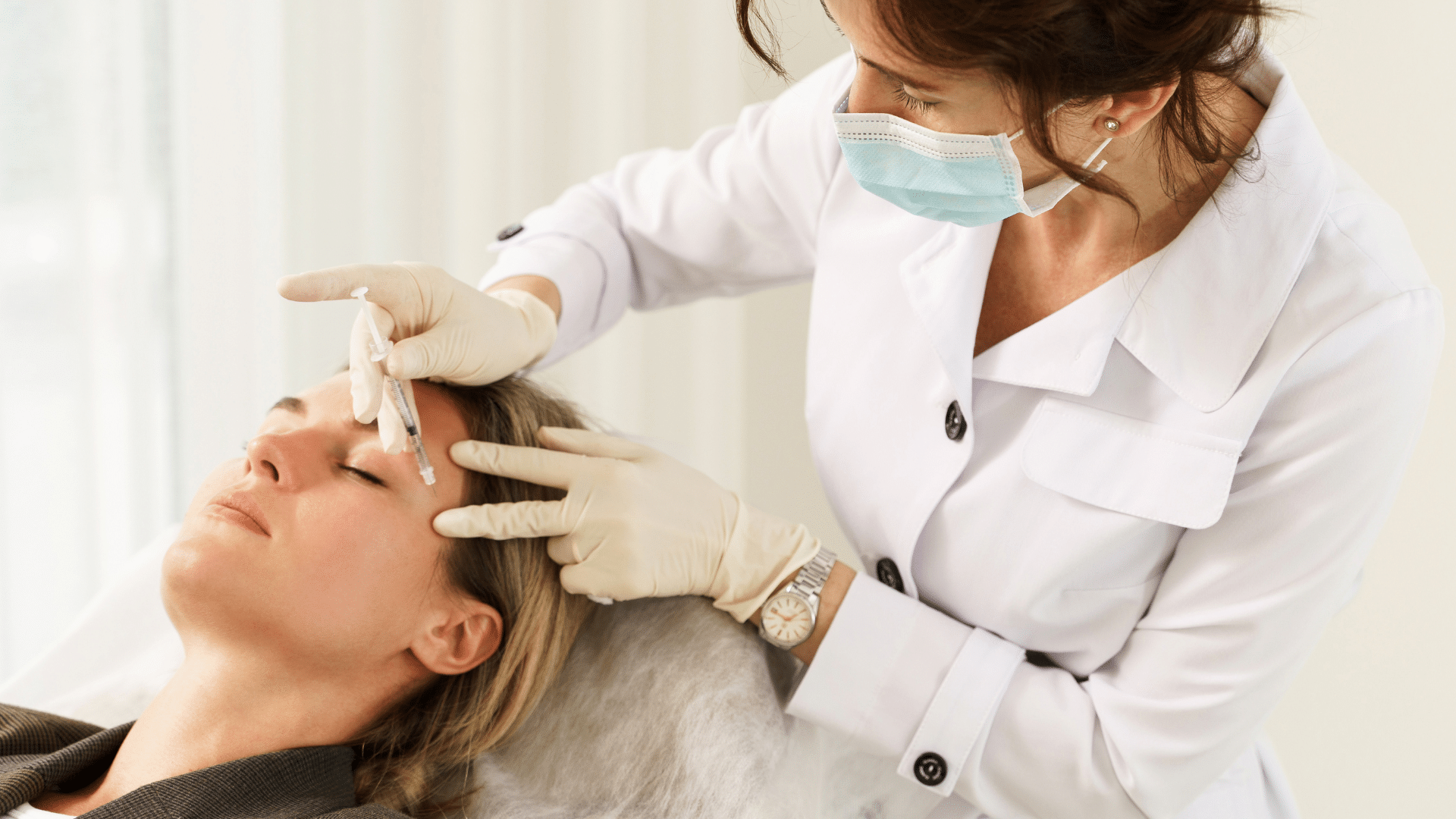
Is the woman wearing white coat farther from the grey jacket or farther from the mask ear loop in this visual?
the grey jacket

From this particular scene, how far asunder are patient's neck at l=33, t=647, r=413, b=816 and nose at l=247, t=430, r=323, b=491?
0.21 meters

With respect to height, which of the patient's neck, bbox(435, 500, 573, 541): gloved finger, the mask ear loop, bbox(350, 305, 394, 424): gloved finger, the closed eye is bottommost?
the patient's neck

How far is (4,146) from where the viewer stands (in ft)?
6.09

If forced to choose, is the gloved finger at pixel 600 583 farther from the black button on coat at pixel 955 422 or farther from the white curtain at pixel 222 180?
the white curtain at pixel 222 180

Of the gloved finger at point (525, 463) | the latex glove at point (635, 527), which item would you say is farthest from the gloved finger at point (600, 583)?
the gloved finger at point (525, 463)

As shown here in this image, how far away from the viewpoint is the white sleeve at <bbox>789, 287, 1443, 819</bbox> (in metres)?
0.98

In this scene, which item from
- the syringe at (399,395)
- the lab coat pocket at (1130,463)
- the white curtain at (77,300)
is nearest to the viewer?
the lab coat pocket at (1130,463)

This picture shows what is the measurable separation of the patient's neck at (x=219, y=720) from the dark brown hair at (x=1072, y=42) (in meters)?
1.01

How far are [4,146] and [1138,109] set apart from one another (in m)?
1.94

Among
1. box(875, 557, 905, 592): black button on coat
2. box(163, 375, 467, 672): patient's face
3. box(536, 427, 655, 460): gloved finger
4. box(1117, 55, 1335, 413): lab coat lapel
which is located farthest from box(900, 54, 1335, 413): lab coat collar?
box(163, 375, 467, 672): patient's face

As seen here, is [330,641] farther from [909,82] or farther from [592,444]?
[909,82]

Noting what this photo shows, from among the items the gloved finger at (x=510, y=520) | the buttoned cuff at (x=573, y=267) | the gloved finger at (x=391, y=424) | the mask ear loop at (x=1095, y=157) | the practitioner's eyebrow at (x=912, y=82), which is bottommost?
the gloved finger at (x=510, y=520)

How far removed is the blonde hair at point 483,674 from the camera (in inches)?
50.9

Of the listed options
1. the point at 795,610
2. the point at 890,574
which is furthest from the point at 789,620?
the point at 890,574
